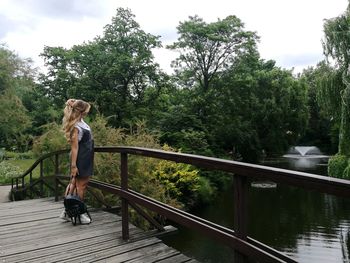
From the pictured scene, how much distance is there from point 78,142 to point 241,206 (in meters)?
2.37

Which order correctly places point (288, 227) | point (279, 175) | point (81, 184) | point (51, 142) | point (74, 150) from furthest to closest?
1. point (288, 227)
2. point (51, 142)
3. point (81, 184)
4. point (74, 150)
5. point (279, 175)

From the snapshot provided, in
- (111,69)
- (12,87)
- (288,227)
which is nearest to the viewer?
(288,227)

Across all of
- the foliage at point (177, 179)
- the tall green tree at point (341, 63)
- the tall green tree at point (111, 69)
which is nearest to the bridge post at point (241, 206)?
the foliage at point (177, 179)

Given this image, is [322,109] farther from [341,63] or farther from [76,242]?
[76,242]

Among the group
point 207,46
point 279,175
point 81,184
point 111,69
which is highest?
point 207,46

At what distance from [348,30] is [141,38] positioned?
37.4 feet

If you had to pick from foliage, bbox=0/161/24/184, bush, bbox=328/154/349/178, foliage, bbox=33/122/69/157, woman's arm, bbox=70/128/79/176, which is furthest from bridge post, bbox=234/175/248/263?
foliage, bbox=0/161/24/184

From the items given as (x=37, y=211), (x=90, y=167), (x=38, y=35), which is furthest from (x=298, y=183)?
(x=38, y=35)

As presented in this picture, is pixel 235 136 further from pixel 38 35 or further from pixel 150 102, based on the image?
pixel 38 35

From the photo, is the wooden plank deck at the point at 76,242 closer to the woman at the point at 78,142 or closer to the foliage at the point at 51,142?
the woman at the point at 78,142

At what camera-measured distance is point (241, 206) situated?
2.12m

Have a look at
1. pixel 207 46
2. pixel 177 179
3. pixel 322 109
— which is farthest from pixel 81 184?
pixel 207 46

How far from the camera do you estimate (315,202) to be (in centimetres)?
1641

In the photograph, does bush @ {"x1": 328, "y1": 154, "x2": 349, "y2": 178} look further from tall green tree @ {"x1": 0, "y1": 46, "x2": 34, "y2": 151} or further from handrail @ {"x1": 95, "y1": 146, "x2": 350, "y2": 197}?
tall green tree @ {"x1": 0, "y1": 46, "x2": 34, "y2": 151}
